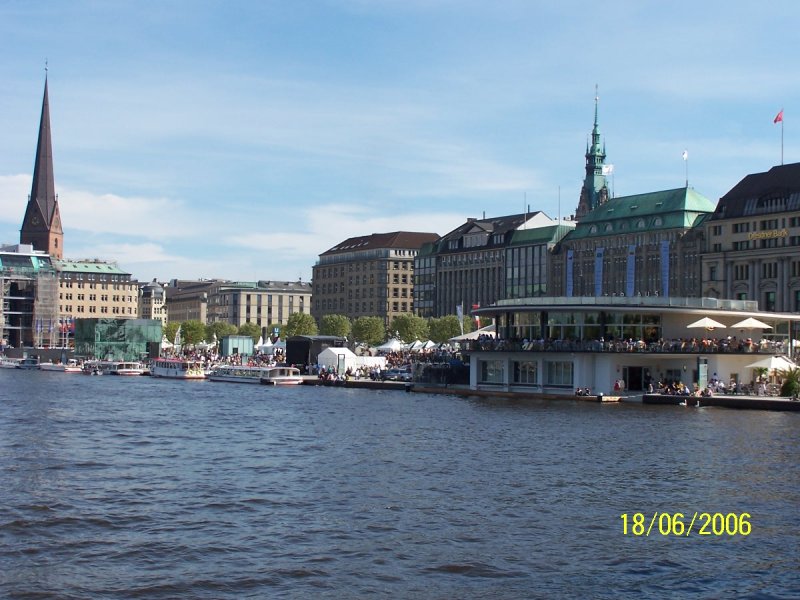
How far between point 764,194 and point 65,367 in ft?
371

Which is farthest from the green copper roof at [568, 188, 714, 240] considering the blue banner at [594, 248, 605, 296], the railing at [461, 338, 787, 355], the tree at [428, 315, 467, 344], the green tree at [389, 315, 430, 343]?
the railing at [461, 338, 787, 355]

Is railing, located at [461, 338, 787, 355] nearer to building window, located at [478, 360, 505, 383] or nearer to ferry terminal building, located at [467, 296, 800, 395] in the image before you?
ferry terminal building, located at [467, 296, 800, 395]

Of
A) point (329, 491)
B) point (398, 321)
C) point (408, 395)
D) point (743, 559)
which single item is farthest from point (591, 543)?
point (398, 321)

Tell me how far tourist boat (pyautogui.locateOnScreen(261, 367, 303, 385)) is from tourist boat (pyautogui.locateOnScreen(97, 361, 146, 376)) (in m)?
39.9

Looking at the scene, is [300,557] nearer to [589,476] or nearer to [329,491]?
[329,491]

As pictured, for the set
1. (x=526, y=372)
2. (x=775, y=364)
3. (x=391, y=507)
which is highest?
(x=775, y=364)

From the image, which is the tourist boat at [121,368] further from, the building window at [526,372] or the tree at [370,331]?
the building window at [526,372]

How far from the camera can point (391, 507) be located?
121 ft

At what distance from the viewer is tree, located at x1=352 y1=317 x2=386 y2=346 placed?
195625mm

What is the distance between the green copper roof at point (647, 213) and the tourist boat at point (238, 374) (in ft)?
214

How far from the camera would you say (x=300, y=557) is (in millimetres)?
29641

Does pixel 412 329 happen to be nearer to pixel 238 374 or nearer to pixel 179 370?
pixel 179 370

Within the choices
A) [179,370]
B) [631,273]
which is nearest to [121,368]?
[179,370]

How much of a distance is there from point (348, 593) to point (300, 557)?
3635mm
